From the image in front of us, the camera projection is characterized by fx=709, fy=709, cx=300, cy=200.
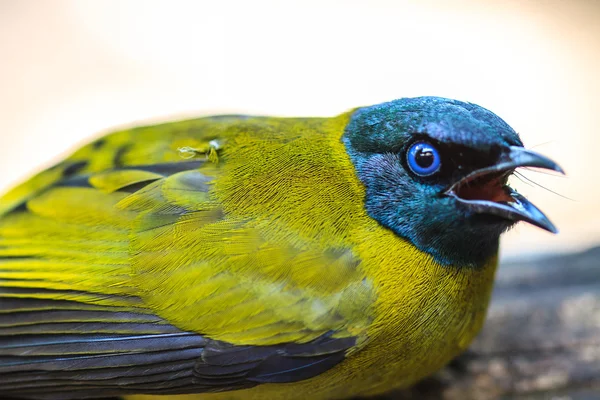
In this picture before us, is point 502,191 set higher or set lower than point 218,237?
higher

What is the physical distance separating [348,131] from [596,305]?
169cm

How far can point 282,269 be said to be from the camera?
8.09ft

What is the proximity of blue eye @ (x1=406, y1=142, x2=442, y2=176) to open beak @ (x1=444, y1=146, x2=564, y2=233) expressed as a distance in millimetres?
91

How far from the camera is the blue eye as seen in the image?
2.38 metres

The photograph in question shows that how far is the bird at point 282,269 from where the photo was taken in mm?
2414

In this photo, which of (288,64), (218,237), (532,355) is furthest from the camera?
(288,64)

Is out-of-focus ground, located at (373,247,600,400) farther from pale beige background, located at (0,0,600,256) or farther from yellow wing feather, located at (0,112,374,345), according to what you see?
pale beige background, located at (0,0,600,256)

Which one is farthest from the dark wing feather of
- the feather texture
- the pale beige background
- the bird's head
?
the pale beige background

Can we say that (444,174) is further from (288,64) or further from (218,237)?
(288,64)

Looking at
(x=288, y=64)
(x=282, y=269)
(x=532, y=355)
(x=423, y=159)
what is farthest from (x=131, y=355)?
(x=288, y=64)

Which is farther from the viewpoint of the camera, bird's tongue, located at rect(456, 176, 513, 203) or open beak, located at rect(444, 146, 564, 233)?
bird's tongue, located at rect(456, 176, 513, 203)

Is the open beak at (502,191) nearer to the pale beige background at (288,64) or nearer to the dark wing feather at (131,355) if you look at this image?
the dark wing feather at (131,355)

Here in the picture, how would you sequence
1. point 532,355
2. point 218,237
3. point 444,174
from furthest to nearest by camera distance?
point 532,355 → point 218,237 → point 444,174

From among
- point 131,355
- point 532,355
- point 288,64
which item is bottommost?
point 532,355
